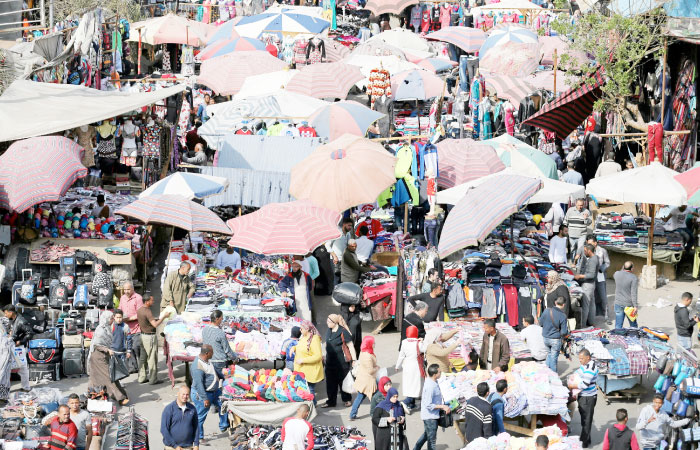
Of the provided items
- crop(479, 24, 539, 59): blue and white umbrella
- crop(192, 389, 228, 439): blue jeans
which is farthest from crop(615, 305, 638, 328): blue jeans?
crop(479, 24, 539, 59): blue and white umbrella

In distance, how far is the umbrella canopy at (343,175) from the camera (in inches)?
754

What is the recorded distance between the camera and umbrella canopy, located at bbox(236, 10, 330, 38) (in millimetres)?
33469

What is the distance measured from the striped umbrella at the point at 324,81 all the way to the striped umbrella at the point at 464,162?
562 centimetres

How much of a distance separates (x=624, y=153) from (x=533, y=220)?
5230 mm

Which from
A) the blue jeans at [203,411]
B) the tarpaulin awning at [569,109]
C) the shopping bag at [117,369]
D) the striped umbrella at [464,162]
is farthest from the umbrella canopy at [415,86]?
the blue jeans at [203,411]

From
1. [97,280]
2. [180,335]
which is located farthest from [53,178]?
[180,335]

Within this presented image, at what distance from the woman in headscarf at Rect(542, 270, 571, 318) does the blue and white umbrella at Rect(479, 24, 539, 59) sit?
15.5 meters

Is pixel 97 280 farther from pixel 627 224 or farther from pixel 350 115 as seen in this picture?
pixel 627 224

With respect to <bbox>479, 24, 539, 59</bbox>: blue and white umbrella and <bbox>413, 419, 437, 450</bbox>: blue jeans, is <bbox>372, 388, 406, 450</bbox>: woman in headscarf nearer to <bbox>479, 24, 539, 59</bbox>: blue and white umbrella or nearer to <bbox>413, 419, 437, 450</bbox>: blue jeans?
<bbox>413, 419, 437, 450</bbox>: blue jeans

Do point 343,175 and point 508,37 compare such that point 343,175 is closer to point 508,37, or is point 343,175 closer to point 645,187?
point 645,187

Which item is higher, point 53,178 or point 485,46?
point 485,46

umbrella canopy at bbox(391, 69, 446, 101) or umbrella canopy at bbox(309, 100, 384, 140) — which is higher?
umbrella canopy at bbox(391, 69, 446, 101)

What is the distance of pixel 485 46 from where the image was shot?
32.8 metres

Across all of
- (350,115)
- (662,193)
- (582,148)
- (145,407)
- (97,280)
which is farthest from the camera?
(582,148)
